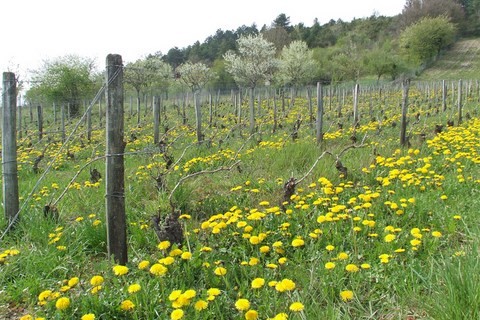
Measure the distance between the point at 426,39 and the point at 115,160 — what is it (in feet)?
215

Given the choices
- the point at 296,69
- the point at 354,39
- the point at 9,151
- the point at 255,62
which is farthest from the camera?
the point at 354,39

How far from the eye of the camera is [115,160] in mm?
3494

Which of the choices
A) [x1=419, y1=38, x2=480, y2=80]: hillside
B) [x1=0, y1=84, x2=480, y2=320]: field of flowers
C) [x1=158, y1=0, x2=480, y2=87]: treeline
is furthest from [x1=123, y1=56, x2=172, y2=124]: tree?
[x1=419, y1=38, x2=480, y2=80]: hillside

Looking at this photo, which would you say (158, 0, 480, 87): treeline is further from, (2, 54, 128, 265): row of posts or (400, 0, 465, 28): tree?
(2, 54, 128, 265): row of posts

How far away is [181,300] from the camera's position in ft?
7.77

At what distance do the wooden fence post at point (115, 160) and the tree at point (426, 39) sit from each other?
63421 mm

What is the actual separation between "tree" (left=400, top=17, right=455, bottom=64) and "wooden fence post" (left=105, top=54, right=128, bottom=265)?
208 ft

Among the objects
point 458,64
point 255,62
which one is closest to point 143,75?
point 255,62

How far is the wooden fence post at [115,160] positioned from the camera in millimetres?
3430

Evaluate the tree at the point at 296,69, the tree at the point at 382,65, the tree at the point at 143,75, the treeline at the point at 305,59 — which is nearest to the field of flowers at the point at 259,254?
the tree at the point at 143,75

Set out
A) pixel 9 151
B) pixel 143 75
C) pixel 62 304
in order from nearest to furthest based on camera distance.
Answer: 1. pixel 62 304
2. pixel 9 151
3. pixel 143 75

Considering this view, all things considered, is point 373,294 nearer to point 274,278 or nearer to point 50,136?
Answer: point 274,278

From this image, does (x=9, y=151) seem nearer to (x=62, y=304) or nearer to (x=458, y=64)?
(x=62, y=304)

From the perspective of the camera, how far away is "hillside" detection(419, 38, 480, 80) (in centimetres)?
4997
